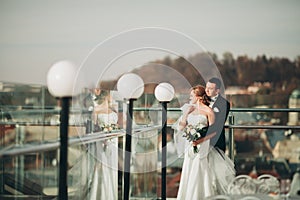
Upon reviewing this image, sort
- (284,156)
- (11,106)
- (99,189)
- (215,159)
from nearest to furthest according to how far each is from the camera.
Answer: (99,189) < (11,106) < (215,159) < (284,156)

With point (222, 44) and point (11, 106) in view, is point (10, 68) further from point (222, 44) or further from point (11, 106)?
point (11, 106)

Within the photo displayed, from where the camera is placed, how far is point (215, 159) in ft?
15.5

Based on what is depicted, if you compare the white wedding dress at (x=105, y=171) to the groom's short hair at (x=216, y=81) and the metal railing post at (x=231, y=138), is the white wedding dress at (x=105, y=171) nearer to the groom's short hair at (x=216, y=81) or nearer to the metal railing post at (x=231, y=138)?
the groom's short hair at (x=216, y=81)

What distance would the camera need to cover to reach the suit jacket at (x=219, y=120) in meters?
4.80

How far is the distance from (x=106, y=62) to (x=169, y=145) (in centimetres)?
207

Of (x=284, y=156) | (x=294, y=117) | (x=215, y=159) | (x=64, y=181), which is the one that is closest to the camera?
(x=64, y=181)

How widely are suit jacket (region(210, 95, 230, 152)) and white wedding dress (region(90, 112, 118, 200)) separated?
890 millimetres

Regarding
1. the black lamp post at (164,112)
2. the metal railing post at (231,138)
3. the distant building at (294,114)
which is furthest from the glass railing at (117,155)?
the distant building at (294,114)

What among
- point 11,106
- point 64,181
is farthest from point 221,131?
point 64,181

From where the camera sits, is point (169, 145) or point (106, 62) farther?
point (106, 62)

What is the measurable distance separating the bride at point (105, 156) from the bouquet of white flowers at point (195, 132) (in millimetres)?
601

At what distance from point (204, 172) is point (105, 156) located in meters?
0.91

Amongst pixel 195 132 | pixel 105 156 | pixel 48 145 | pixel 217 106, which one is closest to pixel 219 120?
pixel 217 106

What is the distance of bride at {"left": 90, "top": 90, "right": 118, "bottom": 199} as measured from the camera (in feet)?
13.2
